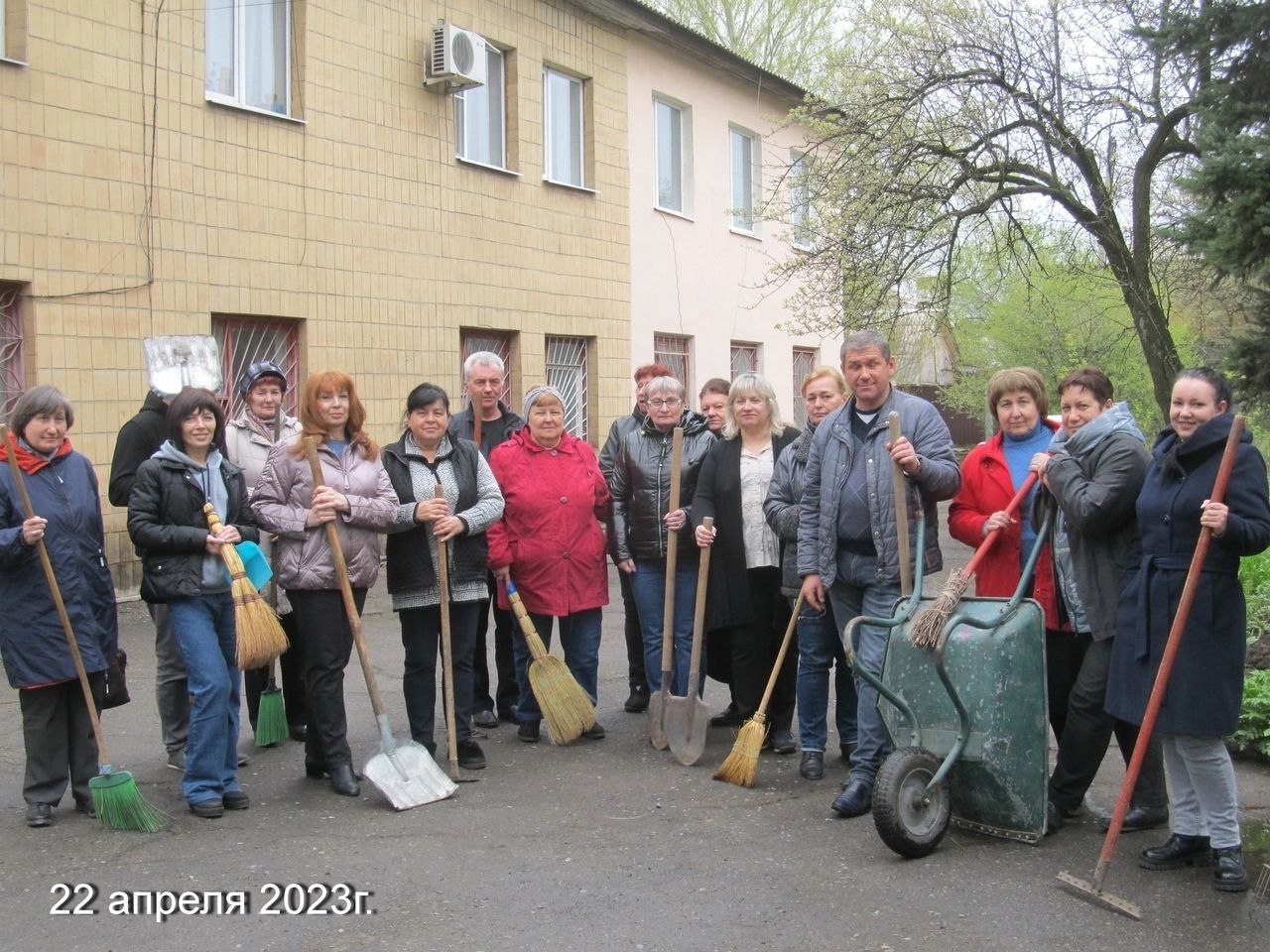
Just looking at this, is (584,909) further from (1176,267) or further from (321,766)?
(1176,267)

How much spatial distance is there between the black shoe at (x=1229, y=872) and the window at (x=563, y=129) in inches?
462

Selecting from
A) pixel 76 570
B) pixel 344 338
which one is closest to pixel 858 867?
pixel 76 570

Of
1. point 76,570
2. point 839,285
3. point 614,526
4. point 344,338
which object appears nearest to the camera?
point 76,570

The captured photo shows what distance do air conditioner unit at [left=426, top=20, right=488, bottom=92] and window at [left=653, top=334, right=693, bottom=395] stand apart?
499cm

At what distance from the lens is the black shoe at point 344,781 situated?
5438 mm

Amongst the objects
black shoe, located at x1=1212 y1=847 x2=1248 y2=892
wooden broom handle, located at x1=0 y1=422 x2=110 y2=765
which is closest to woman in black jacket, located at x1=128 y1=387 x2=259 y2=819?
wooden broom handle, located at x1=0 y1=422 x2=110 y2=765

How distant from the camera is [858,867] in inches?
178

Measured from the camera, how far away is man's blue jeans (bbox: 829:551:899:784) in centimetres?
517

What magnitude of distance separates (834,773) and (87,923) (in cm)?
320

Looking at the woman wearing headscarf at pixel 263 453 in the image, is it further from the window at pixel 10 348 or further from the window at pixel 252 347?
the window at pixel 252 347

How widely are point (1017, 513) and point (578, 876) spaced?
226 centimetres

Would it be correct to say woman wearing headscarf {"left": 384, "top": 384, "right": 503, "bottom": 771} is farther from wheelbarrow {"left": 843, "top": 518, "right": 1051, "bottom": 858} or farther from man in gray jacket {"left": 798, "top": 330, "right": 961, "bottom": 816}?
wheelbarrow {"left": 843, "top": 518, "right": 1051, "bottom": 858}

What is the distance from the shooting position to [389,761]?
5391mm

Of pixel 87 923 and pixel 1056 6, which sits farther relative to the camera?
pixel 1056 6
